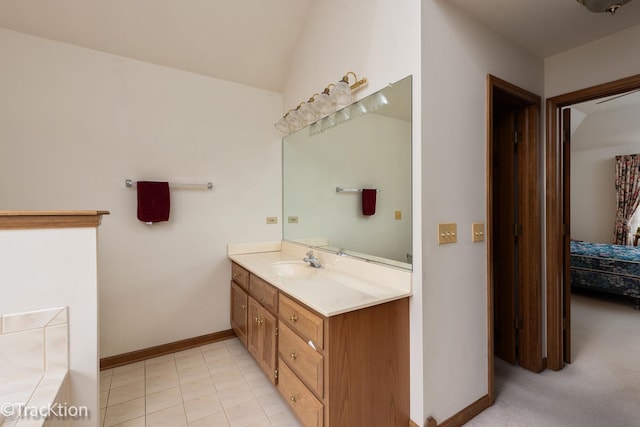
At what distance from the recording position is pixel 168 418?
1668mm

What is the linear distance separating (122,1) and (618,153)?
23.2ft

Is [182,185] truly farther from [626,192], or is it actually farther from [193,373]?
[626,192]

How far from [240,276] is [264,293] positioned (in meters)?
0.59

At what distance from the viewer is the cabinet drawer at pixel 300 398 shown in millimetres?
1325

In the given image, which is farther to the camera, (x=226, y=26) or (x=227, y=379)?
(x=226, y=26)

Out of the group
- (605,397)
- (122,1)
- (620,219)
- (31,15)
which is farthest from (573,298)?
(31,15)

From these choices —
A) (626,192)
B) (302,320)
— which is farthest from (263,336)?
(626,192)

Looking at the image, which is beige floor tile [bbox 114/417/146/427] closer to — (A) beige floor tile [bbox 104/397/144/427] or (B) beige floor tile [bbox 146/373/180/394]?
(A) beige floor tile [bbox 104/397/144/427]

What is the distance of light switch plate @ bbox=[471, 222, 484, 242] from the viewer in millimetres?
1684

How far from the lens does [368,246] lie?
1996mm

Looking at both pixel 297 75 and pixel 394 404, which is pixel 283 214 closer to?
pixel 297 75

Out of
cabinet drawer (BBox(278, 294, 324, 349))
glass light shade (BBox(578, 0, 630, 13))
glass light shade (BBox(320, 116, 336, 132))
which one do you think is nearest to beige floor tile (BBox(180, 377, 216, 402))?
cabinet drawer (BBox(278, 294, 324, 349))

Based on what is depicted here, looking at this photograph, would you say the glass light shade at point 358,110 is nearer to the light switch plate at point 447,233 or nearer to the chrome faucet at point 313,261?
the light switch plate at point 447,233

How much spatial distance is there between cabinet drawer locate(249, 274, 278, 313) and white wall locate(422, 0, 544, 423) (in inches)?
35.1
